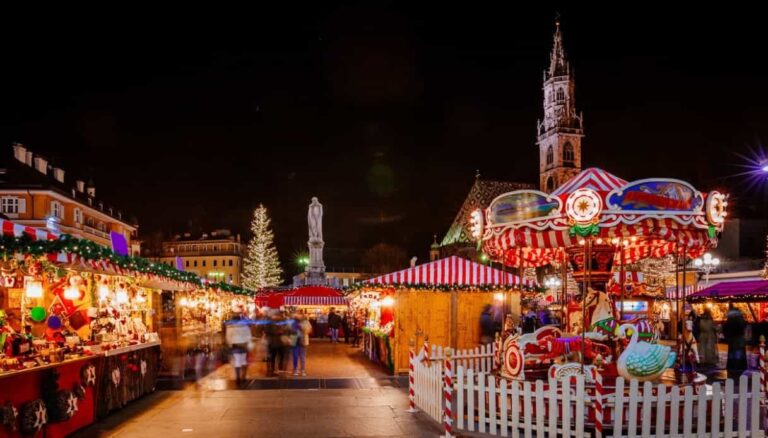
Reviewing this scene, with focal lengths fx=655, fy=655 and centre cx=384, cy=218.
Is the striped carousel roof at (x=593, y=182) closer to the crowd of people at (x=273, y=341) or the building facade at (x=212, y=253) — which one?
the crowd of people at (x=273, y=341)

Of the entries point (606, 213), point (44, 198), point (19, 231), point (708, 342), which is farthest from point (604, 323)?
point (44, 198)

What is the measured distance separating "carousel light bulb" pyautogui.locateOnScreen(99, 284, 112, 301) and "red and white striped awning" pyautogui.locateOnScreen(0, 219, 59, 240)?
3788mm

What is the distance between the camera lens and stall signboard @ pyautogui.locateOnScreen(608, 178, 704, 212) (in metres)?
9.73

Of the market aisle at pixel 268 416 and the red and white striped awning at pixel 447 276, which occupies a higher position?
the red and white striped awning at pixel 447 276

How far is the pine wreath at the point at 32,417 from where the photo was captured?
764 cm

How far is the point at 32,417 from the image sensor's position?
7738 mm

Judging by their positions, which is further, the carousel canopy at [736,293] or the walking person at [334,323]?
the walking person at [334,323]

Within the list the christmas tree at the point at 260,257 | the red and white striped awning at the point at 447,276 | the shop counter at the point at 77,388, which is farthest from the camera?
the christmas tree at the point at 260,257

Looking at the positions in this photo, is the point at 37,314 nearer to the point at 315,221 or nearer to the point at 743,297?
the point at 743,297

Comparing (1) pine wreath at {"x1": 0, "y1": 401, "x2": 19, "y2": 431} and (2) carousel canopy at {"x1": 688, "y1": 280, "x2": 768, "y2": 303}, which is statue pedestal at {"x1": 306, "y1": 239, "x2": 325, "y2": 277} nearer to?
(2) carousel canopy at {"x1": 688, "y1": 280, "x2": 768, "y2": 303}

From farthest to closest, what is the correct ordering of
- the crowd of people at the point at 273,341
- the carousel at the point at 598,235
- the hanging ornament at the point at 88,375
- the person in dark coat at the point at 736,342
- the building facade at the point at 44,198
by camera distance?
the building facade at the point at 44,198 < the person in dark coat at the point at 736,342 < the crowd of people at the point at 273,341 < the carousel at the point at 598,235 < the hanging ornament at the point at 88,375

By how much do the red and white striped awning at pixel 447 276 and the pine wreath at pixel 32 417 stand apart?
A: 28.9 ft

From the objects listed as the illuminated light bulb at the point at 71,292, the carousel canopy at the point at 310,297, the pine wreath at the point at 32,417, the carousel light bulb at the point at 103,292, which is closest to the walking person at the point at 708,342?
the carousel light bulb at the point at 103,292

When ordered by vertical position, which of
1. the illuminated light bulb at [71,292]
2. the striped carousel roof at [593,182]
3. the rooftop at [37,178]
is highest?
the rooftop at [37,178]
